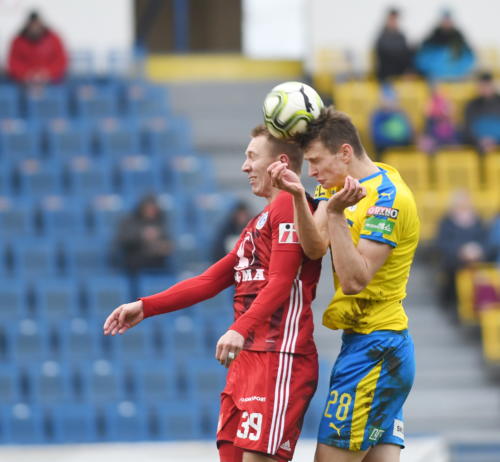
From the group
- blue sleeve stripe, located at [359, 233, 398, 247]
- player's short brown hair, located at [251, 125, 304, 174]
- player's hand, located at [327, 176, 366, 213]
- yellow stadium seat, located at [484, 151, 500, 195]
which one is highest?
player's short brown hair, located at [251, 125, 304, 174]

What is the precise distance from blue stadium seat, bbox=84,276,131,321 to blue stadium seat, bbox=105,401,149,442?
3.10ft

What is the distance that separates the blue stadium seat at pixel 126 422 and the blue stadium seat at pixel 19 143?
320cm

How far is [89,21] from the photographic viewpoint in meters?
13.4

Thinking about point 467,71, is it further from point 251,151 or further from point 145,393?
point 251,151

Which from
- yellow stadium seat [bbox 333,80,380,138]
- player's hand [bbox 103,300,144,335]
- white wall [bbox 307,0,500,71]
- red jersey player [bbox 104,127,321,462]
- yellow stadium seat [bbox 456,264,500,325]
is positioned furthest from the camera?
white wall [bbox 307,0,500,71]

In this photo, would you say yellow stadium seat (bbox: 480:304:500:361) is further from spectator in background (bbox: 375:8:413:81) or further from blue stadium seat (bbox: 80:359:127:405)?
spectator in background (bbox: 375:8:413:81)

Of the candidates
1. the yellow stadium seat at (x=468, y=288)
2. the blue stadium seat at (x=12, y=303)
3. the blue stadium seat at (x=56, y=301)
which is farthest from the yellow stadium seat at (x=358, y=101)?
the blue stadium seat at (x=12, y=303)

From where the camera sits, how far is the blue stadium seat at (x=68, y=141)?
471 inches

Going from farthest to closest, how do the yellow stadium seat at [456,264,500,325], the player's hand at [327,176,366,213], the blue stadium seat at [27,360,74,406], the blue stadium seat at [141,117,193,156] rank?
the blue stadium seat at [141,117,193,156]
the yellow stadium seat at [456,264,500,325]
the blue stadium seat at [27,360,74,406]
the player's hand at [327,176,366,213]

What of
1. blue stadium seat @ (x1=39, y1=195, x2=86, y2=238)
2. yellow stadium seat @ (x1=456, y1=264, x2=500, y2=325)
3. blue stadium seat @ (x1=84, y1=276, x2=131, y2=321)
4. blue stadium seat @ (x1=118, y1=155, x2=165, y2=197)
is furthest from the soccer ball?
blue stadium seat @ (x1=118, y1=155, x2=165, y2=197)

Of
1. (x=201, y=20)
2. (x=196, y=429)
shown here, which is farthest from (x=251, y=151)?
(x=201, y=20)

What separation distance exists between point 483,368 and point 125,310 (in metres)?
6.50

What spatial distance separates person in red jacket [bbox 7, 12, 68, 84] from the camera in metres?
12.6

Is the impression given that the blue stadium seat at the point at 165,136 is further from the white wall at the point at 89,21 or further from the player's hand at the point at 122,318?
the player's hand at the point at 122,318
